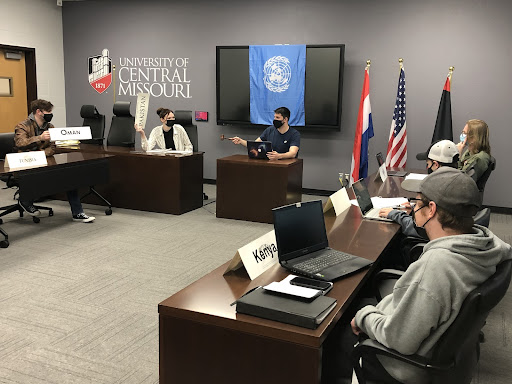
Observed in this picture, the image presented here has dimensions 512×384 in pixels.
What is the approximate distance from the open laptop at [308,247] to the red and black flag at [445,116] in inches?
167

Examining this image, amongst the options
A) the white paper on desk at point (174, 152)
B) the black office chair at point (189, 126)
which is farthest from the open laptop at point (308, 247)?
the black office chair at point (189, 126)

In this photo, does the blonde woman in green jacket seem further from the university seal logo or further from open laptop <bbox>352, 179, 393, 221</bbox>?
the university seal logo

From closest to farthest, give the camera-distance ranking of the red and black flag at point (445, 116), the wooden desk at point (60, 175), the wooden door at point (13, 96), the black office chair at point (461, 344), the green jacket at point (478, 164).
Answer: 1. the black office chair at point (461, 344)
2. the green jacket at point (478, 164)
3. the wooden desk at point (60, 175)
4. the red and black flag at point (445, 116)
5. the wooden door at point (13, 96)

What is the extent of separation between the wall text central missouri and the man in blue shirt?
8.04 feet

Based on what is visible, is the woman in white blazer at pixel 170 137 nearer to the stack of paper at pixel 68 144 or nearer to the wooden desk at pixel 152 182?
the wooden desk at pixel 152 182

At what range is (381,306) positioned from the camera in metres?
1.61

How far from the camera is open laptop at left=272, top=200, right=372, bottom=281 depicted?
194 cm

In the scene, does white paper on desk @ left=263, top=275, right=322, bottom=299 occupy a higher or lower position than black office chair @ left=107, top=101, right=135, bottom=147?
lower

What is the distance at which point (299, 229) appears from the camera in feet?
6.86

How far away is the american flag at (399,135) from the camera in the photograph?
6109 mm

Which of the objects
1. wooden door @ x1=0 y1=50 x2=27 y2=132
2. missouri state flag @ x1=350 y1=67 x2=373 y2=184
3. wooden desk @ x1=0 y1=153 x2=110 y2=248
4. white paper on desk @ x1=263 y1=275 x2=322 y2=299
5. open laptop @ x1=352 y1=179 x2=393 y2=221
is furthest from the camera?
wooden door @ x1=0 y1=50 x2=27 y2=132

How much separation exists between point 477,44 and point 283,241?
5119mm

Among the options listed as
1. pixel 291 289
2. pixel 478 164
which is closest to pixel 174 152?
pixel 478 164

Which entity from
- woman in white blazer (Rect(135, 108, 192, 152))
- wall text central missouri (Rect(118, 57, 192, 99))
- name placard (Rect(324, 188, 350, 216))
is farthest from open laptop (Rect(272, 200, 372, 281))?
wall text central missouri (Rect(118, 57, 192, 99))
